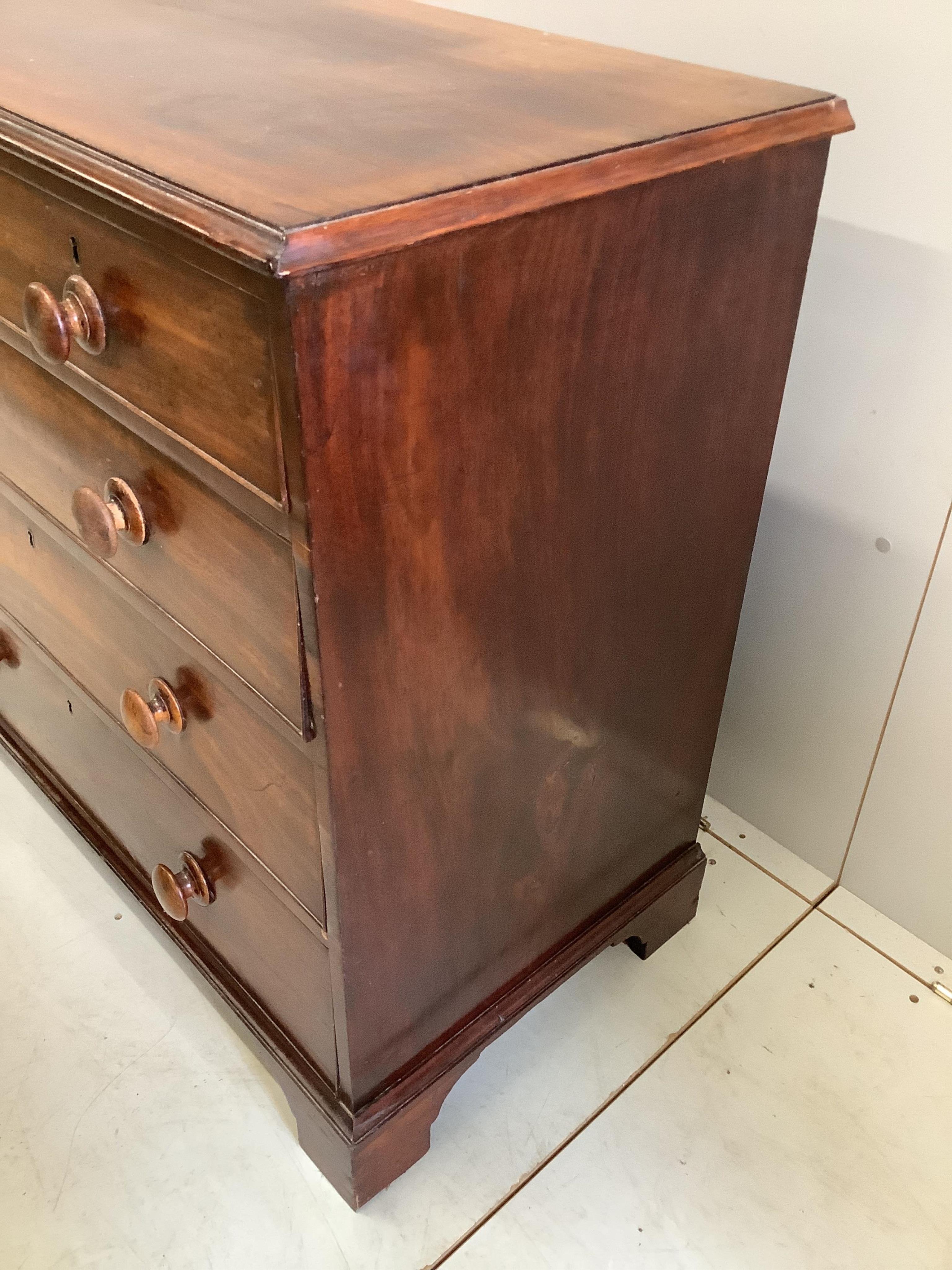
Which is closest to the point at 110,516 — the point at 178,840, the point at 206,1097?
the point at 178,840

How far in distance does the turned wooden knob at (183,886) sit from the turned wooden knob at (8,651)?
1.20 feet

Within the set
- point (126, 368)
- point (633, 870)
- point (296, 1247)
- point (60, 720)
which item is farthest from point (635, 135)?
point (296, 1247)

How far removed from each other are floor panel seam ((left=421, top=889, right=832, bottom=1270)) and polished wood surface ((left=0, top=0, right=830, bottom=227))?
0.91 meters

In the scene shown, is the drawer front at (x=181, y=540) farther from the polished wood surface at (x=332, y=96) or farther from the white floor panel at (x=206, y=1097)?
the white floor panel at (x=206, y=1097)

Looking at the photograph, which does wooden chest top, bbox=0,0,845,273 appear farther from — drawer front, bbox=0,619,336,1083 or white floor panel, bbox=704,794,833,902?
white floor panel, bbox=704,794,833,902

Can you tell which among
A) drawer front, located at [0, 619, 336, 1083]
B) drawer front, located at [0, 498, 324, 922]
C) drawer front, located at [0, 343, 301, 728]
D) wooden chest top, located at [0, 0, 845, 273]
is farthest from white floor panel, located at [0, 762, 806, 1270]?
wooden chest top, located at [0, 0, 845, 273]

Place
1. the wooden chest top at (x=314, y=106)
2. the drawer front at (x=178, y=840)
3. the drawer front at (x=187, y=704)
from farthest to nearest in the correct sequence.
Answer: the drawer front at (x=178, y=840), the drawer front at (x=187, y=704), the wooden chest top at (x=314, y=106)

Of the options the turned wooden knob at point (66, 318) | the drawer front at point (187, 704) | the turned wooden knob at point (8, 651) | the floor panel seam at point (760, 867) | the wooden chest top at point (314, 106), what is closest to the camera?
the wooden chest top at point (314, 106)

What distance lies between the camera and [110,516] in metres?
0.73

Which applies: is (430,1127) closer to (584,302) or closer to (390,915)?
(390,915)

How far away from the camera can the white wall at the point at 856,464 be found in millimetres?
900

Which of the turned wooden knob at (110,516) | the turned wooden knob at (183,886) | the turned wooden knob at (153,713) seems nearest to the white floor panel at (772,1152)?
the turned wooden knob at (183,886)

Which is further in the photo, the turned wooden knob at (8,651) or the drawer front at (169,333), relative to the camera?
the turned wooden knob at (8,651)

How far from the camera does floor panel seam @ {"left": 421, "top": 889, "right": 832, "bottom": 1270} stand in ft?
3.24
